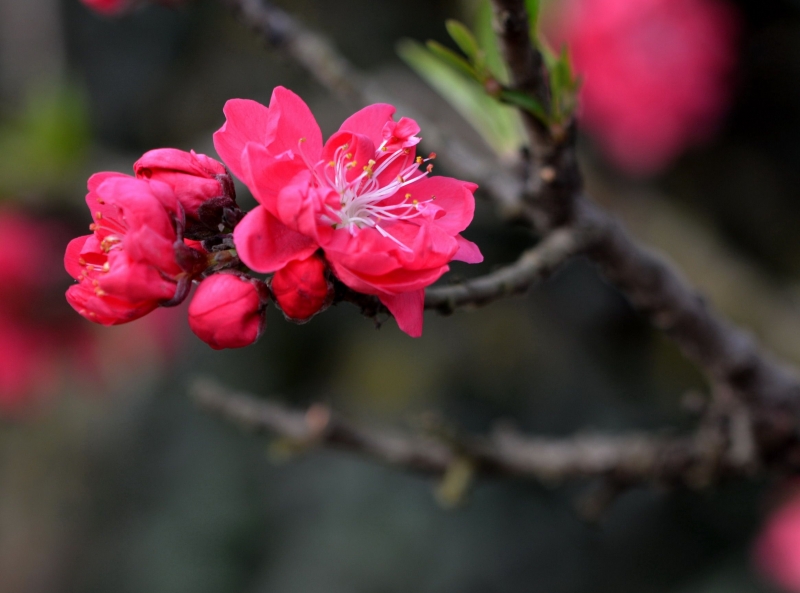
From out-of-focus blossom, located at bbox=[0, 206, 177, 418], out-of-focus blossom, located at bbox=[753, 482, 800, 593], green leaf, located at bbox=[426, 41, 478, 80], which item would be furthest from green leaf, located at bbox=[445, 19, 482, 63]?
out-of-focus blossom, located at bbox=[0, 206, 177, 418]

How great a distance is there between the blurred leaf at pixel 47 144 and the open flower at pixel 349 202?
1.64 m

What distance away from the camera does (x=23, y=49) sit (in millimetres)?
2367

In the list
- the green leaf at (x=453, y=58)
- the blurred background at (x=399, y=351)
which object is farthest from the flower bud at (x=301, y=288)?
the blurred background at (x=399, y=351)

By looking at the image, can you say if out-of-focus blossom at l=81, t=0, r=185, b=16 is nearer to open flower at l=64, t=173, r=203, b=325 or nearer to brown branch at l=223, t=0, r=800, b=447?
brown branch at l=223, t=0, r=800, b=447

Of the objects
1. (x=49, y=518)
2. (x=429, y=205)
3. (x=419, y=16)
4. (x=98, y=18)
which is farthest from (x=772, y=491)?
(x=49, y=518)

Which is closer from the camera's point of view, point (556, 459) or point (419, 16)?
point (556, 459)

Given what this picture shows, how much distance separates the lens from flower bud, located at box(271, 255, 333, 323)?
54 centimetres

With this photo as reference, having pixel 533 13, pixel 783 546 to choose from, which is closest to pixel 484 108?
pixel 533 13

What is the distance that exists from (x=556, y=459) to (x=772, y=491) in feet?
3.62

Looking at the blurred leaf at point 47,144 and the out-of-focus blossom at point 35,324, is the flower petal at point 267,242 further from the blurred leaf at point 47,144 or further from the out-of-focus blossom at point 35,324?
the blurred leaf at point 47,144

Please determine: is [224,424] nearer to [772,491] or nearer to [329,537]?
[329,537]

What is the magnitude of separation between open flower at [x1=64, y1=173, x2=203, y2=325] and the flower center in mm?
133

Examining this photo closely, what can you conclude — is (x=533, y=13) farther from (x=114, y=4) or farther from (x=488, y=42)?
(x=114, y=4)

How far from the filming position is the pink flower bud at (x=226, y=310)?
1.74 feet
